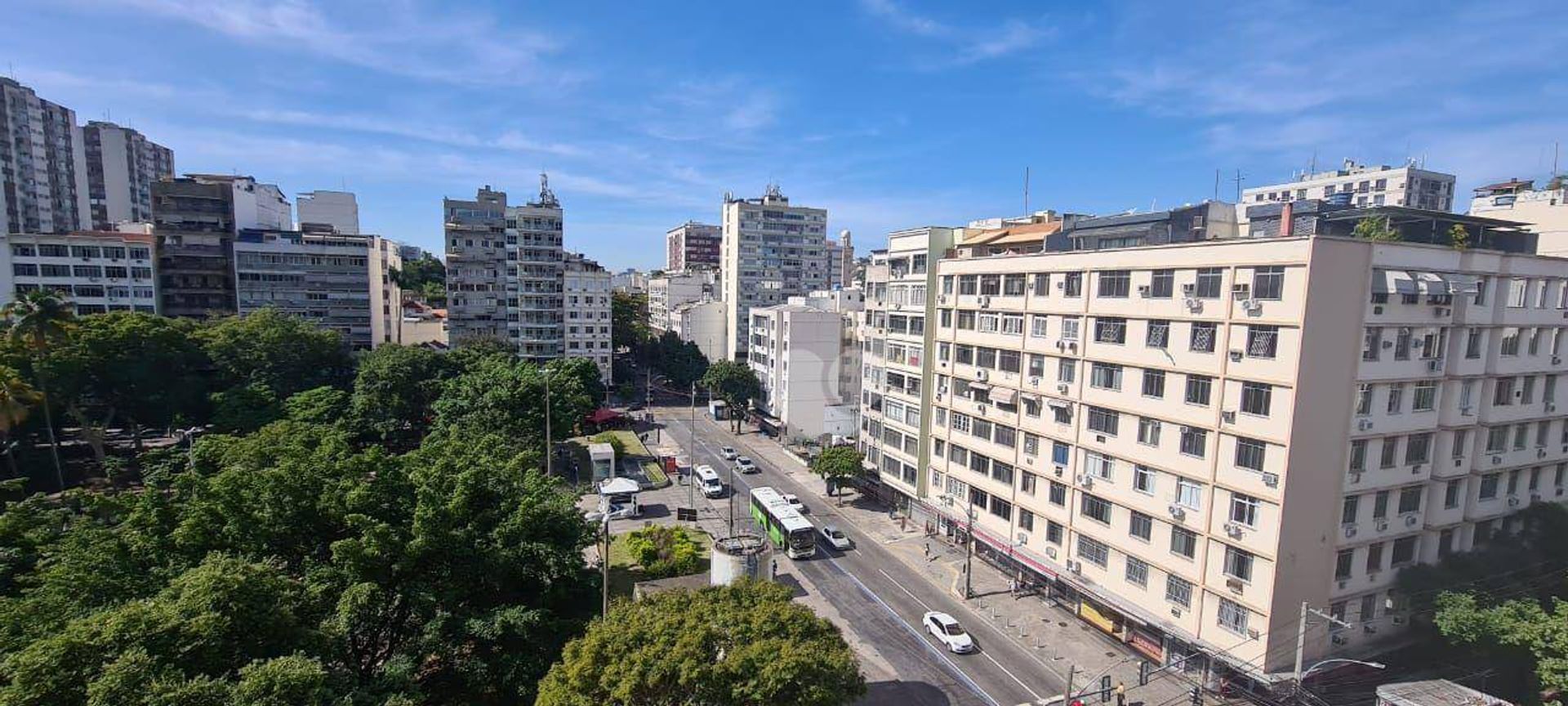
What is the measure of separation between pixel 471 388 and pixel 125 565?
1285 inches

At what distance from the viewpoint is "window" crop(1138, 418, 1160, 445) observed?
28.9 m

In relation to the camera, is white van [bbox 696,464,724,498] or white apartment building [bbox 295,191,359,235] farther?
white apartment building [bbox 295,191,359,235]

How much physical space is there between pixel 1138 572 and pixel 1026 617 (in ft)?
21.3

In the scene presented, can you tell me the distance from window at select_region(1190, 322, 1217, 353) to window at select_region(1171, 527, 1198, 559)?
23.5ft

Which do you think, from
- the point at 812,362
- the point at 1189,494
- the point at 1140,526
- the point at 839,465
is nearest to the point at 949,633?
the point at 1140,526

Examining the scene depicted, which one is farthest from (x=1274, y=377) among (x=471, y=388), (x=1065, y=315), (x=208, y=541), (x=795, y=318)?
(x=471, y=388)

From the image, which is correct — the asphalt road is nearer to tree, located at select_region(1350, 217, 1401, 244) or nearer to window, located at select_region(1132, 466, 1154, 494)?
window, located at select_region(1132, 466, 1154, 494)

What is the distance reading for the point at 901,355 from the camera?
46188 millimetres

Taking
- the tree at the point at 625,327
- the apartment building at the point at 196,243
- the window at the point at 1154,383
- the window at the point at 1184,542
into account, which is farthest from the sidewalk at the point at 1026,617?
the apartment building at the point at 196,243

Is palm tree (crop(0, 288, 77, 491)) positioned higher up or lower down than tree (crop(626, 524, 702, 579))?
higher up

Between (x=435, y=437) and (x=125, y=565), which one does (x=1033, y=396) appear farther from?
(x=435, y=437)

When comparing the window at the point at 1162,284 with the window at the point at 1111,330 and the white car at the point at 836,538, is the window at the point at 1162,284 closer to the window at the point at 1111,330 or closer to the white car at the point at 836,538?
the window at the point at 1111,330

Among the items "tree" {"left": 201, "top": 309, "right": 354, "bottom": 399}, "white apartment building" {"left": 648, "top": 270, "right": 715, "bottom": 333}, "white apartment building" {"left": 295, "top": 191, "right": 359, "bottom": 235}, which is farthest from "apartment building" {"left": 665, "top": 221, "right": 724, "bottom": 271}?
"tree" {"left": 201, "top": 309, "right": 354, "bottom": 399}

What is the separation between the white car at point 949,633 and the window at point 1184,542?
9402 mm
